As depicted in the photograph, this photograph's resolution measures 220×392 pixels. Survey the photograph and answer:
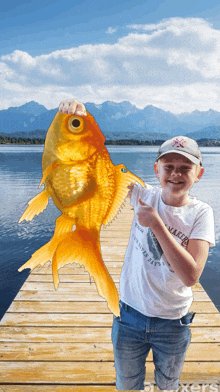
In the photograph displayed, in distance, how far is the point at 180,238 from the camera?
5.05 ft

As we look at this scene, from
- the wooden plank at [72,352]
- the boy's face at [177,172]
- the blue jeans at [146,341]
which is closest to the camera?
the boy's face at [177,172]

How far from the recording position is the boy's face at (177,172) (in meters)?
1.37

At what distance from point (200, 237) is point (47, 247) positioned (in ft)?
2.78

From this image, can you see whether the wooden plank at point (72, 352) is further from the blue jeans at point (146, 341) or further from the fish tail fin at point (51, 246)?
the fish tail fin at point (51, 246)

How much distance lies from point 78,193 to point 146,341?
3.86ft

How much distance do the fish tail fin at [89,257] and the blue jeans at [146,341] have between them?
761mm

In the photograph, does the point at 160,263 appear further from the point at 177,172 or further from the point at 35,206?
the point at 35,206

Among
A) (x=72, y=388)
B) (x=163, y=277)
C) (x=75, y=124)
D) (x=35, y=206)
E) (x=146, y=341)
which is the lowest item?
(x=72, y=388)

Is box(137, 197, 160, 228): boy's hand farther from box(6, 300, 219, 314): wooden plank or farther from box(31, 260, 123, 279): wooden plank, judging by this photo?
box(31, 260, 123, 279): wooden plank

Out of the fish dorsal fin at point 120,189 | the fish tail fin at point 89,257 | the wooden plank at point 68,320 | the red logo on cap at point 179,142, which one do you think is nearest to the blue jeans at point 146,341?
the fish tail fin at point 89,257

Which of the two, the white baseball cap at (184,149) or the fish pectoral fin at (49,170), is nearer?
the fish pectoral fin at (49,170)

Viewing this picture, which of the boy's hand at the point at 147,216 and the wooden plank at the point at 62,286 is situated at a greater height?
the boy's hand at the point at 147,216

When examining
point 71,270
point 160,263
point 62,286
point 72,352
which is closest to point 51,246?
point 160,263

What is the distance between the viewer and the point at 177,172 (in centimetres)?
137
